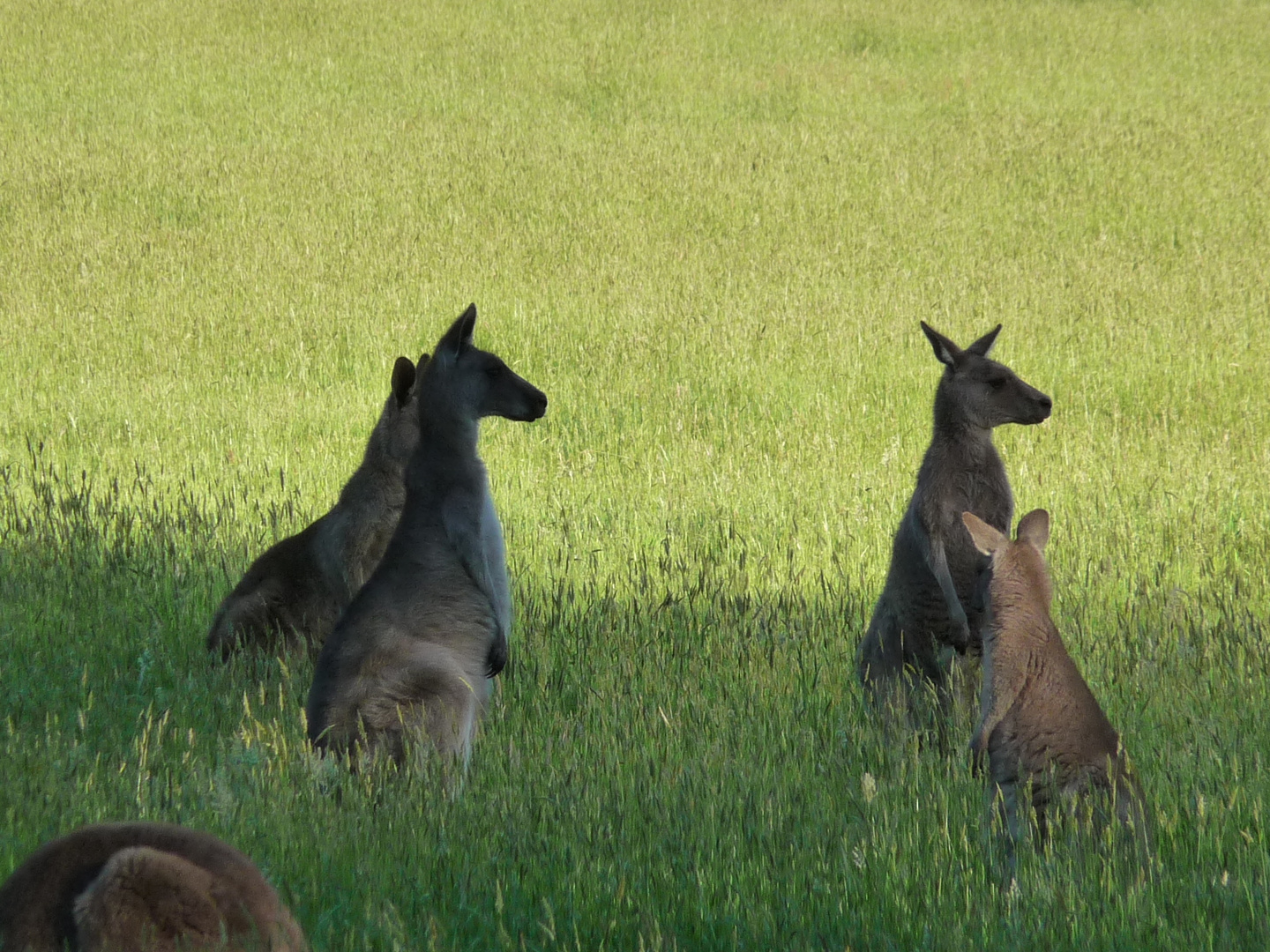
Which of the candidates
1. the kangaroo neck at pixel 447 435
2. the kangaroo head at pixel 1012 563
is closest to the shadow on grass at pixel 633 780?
the kangaroo head at pixel 1012 563

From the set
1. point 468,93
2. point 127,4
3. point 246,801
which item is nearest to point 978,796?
point 246,801

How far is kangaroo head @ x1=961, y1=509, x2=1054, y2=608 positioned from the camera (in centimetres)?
490

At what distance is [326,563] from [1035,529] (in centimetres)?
344

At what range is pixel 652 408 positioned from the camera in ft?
43.2

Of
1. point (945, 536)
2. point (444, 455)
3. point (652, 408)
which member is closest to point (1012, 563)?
point (945, 536)

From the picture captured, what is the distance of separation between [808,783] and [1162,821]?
1.27 m

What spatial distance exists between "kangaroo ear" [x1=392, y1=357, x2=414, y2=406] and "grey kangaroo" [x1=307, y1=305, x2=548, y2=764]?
11cm

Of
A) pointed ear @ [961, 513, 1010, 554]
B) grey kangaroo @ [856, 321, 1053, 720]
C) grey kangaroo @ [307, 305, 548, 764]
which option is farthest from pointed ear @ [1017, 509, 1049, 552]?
grey kangaroo @ [307, 305, 548, 764]

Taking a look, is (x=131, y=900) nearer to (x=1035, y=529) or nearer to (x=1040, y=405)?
(x=1035, y=529)

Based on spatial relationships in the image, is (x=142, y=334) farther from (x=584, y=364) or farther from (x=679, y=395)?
(x=679, y=395)

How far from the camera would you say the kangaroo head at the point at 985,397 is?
6.78 m

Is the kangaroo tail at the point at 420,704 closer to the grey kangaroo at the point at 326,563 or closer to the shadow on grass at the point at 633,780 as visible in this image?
the shadow on grass at the point at 633,780

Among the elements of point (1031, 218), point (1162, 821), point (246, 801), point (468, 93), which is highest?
point (468, 93)

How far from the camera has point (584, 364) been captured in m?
14.5
